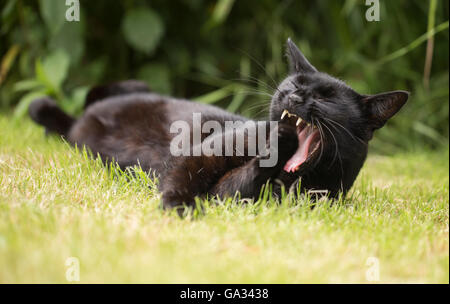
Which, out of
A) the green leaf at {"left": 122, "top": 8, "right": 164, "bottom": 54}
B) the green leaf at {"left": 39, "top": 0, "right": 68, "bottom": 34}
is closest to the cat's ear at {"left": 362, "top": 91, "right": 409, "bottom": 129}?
the green leaf at {"left": 122, "top": 8, "right": 164, "bottom": 54}

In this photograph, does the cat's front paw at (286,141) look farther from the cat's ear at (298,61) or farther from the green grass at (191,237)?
the cat's ear at (298,61)

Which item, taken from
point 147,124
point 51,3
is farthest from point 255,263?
point 51,3

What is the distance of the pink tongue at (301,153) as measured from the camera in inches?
56.7

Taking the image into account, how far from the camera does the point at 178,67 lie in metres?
3.41

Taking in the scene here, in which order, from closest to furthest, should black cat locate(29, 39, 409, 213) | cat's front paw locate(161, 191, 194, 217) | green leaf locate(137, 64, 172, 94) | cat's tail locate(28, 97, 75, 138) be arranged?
1. cat's front paw locate(161, 191, 194, 217)
2. black cat locate(29, 39, 409, 213)
3. cat's tail locate(28, 97, 75, 138)
4. green leaf locate(137, 64, 172, 94)

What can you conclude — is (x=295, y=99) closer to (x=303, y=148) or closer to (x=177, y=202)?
(x=303, y=148)

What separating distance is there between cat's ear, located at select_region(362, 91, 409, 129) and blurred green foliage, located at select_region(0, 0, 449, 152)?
1.49m

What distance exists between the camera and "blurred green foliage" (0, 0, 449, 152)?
300cm

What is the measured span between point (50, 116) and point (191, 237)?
66.9 inches

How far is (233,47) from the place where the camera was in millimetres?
3588

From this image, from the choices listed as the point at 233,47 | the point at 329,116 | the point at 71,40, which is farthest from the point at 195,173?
the point at 233,47

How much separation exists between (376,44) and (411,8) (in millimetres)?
354

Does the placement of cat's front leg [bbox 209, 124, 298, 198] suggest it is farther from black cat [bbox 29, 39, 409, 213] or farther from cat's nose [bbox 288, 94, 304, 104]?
cat's nose [bbox 288, 94, 304, 104]
